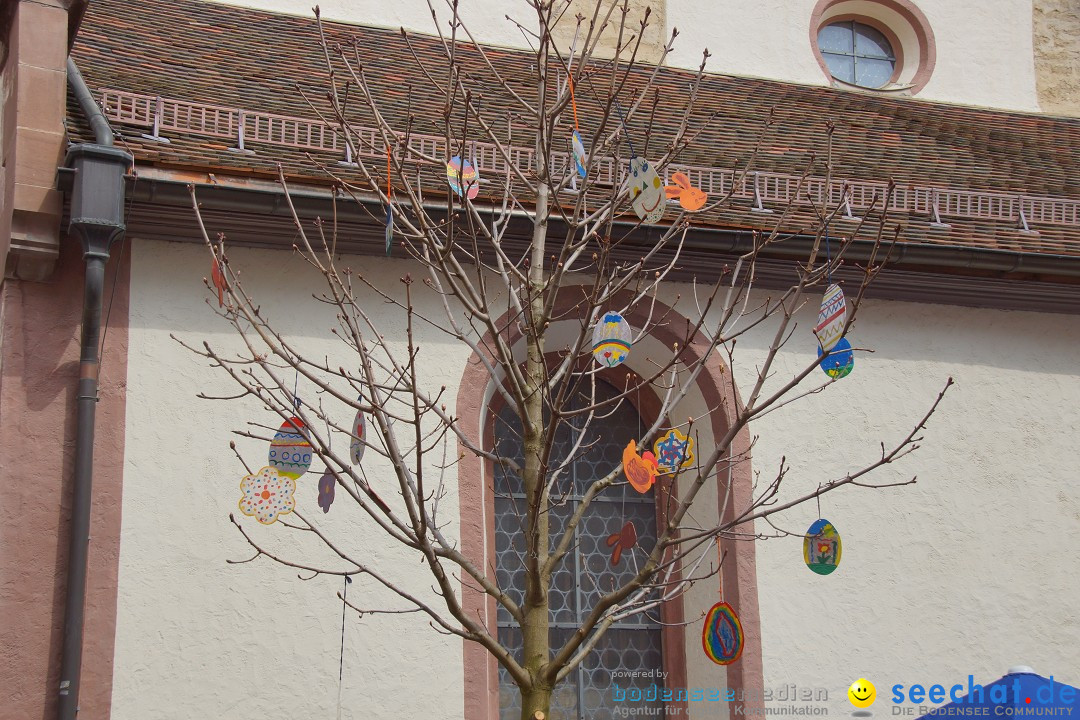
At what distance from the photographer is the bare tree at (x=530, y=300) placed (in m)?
5.91

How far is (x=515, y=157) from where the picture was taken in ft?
29.2

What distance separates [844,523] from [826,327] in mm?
2805

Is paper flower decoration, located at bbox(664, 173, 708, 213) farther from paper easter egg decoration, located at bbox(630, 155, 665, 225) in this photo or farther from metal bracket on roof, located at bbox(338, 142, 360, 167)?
metal bracket on roof, located at bbox(338, 142, 360, 167)

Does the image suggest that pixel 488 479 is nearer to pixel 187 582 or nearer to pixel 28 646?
pixel 187 582

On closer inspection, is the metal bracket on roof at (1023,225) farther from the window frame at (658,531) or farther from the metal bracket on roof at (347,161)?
the metal bracket on roof at (347,161)

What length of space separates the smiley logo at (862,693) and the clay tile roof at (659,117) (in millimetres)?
2635

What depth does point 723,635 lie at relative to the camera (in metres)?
7.49

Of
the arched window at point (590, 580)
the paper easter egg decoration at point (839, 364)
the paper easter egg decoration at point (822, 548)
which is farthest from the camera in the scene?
the arched window at point (590, 580)

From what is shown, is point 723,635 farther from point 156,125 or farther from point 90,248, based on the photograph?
point 156,125

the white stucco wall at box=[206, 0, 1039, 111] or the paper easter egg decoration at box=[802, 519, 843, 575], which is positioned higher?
the white stucco wall at box=[206, 0, 1039, 111]

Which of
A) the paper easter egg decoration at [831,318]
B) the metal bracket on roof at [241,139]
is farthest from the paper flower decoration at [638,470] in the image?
the metal bracket on roof at [241,139]

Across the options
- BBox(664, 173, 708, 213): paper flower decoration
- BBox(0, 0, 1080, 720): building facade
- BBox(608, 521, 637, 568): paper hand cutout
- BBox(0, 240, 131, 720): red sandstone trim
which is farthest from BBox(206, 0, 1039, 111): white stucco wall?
BBox(664, 173, 708, 213): paper flower decoration

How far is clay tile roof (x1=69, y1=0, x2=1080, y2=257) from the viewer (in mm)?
8461

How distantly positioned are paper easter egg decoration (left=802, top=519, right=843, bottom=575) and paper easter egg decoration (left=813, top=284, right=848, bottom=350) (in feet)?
6.13
